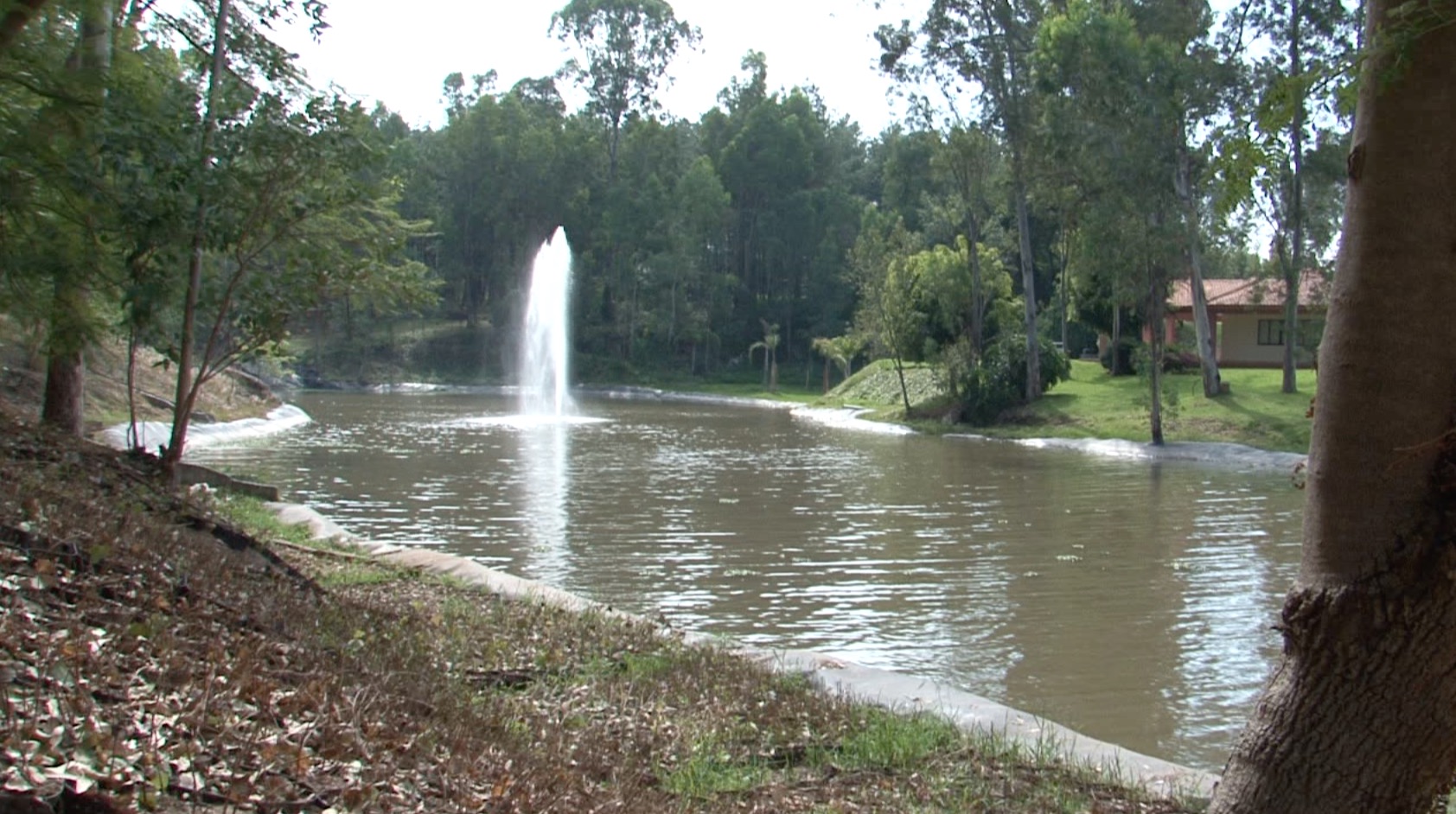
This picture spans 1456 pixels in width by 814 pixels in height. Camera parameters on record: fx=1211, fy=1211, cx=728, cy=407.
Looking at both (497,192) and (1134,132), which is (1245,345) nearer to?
(1134,132)

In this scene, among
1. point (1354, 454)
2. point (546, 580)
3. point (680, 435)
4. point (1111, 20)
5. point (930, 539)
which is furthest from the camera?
point (680, 435)

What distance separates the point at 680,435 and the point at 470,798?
30.8m

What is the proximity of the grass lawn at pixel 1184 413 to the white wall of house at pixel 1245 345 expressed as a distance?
4.73 meters

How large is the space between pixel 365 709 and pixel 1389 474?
12.4 ft

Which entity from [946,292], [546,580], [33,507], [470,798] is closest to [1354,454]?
[470,798]

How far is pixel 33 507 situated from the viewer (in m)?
6.51

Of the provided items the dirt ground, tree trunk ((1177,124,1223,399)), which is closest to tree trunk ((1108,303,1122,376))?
tree trunk ((1177,124,1223,399))

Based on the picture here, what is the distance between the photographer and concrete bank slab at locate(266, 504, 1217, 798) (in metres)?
5.98

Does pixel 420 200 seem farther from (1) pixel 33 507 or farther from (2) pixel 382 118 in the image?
(1) pixel 33 507

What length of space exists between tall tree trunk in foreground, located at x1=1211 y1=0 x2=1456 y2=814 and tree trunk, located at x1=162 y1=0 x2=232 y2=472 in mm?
9122

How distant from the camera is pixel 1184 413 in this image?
33719mm

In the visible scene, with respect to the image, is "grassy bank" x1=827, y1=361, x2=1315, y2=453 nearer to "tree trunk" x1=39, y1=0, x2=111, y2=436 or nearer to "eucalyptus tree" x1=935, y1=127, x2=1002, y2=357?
"eucalyptus tree" x1=935, y1=127, x2=1002, y2=357

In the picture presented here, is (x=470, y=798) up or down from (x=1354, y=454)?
down

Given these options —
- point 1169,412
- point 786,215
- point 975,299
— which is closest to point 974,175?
point 975,299
